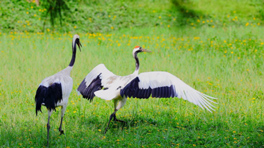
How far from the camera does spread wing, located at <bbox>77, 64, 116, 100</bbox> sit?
6.09 metres

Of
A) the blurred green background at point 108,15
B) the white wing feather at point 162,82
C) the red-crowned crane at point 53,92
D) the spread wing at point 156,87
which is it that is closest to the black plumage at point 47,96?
the red-crowned crane at point 53,92

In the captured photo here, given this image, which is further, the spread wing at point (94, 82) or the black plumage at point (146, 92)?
the spread wing at point (94, 82)

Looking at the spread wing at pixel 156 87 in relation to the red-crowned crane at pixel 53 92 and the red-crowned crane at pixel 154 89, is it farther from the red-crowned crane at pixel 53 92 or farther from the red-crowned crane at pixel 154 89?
the red-crowned crane at pixel 53 92

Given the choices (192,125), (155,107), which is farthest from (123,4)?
(192,125)

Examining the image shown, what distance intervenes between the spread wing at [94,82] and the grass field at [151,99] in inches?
15.5

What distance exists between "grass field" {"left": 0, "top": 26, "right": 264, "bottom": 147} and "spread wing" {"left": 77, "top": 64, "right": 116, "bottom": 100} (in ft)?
1.29

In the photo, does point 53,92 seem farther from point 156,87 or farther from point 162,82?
point 162,82

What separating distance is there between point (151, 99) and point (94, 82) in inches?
64.8

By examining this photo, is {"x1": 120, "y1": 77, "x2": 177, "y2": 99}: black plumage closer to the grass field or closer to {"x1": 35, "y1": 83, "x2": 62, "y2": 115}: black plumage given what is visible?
the grass field

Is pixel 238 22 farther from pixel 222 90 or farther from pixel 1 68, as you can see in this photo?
pixel 1 68

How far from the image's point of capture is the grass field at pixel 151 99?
5406 mm

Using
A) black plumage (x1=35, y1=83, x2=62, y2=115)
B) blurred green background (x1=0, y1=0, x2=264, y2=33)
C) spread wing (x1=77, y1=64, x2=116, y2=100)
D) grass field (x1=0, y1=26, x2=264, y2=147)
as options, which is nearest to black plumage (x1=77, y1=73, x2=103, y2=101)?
spread wing (x1=77, y1=64, x2=116, y2=100)

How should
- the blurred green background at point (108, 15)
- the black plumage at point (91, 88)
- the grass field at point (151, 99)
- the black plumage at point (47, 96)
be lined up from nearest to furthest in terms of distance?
the black plumage at point (47, 96), the grass field at point (151, 99), the black plumage at point (91, 88), the blurred green background at point (108, 15)

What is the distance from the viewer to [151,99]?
737cm
